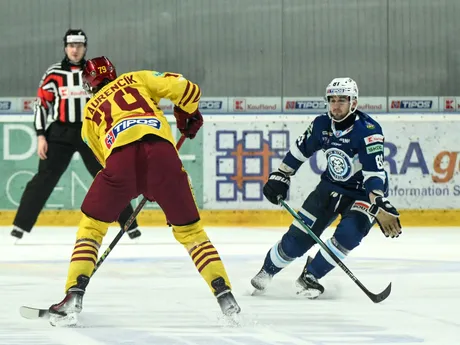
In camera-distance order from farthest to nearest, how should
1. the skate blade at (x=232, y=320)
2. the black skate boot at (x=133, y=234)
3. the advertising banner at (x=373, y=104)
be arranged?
the advertising banner at (x=373, y=104), the black skate boot at (x=133, y=234), the skate blade at (x=232, y=320)

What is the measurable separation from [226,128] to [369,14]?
5.63 feet

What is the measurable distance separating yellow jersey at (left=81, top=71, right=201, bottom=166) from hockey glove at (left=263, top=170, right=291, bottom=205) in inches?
28.5

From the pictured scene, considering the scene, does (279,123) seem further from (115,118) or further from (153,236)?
(115,118)

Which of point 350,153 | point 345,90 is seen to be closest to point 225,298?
point 350,153

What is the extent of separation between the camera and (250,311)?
467 centimetres

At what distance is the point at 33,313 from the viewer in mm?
4355

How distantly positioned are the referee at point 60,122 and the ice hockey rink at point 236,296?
0.81 ft

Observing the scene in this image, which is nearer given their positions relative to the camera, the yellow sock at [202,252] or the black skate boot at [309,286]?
the yellow sock at [202,252]

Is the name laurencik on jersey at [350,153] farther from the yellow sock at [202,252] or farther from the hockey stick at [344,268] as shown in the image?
the yellow sock at [202,252]

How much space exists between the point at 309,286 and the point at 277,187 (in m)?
0.45

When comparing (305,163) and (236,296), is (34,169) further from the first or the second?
(236,296)

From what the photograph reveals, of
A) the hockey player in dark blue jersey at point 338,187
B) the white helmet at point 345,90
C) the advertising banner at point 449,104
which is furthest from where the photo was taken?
the advertising banner at point 449,104

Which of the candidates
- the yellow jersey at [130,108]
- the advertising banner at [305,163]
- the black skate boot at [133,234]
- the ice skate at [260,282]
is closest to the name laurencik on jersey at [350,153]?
the ice skate at [260,282]

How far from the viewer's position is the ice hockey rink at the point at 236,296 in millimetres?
4043
